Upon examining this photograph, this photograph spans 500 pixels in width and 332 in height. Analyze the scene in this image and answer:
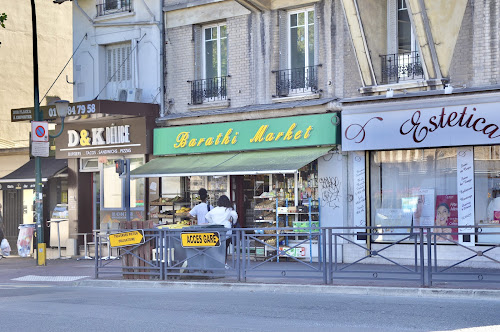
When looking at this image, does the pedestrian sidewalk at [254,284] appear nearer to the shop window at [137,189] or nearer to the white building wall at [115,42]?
the shop window at [137,189]

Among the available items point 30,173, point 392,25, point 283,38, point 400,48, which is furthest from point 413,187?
point 30,173

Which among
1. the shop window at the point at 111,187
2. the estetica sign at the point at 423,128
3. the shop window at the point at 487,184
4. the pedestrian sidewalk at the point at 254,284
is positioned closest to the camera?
the pedestrian sidewalk at the point at 254,284

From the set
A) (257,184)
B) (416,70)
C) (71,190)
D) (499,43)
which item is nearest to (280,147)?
(257,184)

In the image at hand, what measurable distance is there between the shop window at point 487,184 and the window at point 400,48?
2.30 metres

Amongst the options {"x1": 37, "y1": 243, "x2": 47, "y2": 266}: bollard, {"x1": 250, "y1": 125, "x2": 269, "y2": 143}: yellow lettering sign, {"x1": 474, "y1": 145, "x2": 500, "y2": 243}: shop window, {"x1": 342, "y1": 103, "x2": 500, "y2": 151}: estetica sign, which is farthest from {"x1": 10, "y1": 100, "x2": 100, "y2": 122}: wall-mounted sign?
{"x1": 474, "y1": 145, "x2": 500, "y2": 243}: shop window

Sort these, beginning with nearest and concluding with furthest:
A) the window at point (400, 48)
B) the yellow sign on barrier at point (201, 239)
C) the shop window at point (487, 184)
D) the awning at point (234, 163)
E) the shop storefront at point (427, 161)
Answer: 1. the yellow sign on barrier at point (201, 239)
2. the shop storefront at point (427, 161)
3. the shop window at point (487, 184)
4. the window at point (400, 48)
5. the awning at point (234, 163)

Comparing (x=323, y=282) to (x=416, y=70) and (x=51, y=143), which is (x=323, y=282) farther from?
(x=51, y=143)

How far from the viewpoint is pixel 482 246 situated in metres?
14.5

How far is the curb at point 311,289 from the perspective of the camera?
40.1ft

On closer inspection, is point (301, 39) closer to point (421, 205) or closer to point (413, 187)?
point (413, 187)

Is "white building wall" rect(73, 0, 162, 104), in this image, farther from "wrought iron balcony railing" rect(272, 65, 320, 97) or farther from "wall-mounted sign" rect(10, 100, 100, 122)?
"wrought iron balcony railing" rect(272, 65, 320, 97)

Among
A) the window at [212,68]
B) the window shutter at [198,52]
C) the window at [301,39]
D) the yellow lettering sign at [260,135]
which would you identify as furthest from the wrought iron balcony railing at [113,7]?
the yellow lettering sign at [260,135]

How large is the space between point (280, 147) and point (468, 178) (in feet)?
15.4

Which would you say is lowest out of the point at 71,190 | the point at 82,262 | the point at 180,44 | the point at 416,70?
the point at 82,262
